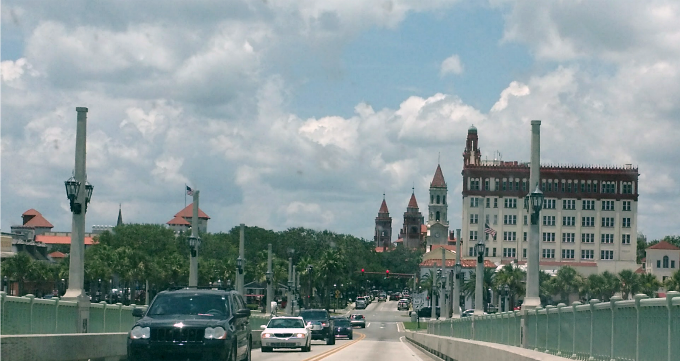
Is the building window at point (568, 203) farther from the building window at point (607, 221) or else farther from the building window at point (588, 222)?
the building window at point (607, 221)

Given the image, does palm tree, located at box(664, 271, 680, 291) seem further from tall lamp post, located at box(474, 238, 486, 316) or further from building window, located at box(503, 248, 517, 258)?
tall lamp post, located at box(474, 238, 486, 316)

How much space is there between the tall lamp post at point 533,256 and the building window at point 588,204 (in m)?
159

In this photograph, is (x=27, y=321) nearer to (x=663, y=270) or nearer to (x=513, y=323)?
(x=513, y=323)

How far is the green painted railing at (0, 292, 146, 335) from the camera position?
64.8 feet

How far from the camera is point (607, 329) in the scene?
48.8 ft

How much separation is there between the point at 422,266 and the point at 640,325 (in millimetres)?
175427

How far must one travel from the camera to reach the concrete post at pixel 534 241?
1037 inches

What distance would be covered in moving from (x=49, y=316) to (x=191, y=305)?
4.44 metres

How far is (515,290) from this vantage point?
5002 inches

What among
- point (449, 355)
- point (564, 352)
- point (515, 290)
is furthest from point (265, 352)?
point (515, 290)

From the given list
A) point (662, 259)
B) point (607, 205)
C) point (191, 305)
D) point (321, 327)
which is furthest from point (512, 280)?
point (191, 305)

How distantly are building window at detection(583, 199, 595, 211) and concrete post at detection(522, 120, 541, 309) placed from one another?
524 ft

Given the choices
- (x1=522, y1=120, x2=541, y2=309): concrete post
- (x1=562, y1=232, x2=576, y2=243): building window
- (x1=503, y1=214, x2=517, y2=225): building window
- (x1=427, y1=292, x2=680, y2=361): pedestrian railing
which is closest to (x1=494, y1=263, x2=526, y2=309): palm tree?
(x1=503, y1=214, x2=517, y2=225): building window

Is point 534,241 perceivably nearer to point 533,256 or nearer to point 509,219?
point 533,256
